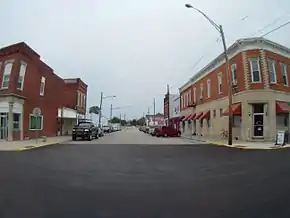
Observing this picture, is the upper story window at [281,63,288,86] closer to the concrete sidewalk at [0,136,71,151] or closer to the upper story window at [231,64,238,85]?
the upper story window at [231,64,238,85]

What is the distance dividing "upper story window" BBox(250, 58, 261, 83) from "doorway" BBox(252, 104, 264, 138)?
8.21 feet

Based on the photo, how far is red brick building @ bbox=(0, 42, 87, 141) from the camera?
3418 cm

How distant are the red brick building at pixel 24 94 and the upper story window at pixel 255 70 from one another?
20.6 m

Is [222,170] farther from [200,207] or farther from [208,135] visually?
[208,135]

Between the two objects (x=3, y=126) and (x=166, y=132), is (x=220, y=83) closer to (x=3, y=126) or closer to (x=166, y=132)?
(x=166, y=132)

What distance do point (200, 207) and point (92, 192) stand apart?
2920mm

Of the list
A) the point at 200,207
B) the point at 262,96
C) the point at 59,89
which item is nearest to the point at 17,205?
the point at 200,207

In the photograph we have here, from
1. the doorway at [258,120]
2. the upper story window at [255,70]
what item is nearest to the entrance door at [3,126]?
the doorway at [258,120]

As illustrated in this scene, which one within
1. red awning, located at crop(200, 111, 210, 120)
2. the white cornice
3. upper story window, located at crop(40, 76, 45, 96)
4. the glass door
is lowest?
the glass door

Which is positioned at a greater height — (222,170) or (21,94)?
(21,94)

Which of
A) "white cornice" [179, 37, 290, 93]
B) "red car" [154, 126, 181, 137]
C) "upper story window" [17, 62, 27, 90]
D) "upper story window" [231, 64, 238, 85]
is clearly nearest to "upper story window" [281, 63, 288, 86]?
"white cornice" [179, 37, 290, 93]

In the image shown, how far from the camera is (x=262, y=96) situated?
33.7 metres

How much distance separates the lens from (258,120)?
34.4 m

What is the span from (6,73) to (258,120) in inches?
992
